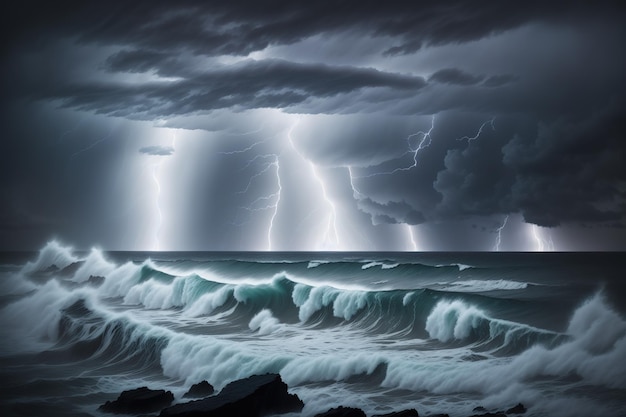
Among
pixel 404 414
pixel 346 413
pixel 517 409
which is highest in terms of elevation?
pixel 346 413

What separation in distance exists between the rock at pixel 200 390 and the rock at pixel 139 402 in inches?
24.1

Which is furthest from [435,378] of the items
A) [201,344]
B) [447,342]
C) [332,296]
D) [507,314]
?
[332,296]

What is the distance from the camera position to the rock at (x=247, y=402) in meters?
11.0

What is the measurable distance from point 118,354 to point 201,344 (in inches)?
126

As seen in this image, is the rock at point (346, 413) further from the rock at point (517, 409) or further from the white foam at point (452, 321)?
the white foam at point (452, 321)

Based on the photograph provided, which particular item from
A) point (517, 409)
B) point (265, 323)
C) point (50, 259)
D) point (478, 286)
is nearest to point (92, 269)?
point (50, 259)

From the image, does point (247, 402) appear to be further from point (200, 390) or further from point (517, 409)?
point (517, 409)

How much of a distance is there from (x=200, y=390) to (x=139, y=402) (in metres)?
1.71

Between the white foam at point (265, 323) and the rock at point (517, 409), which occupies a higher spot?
the white foam at point (265, 323)

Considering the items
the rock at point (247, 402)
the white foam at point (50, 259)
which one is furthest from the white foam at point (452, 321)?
the white foam at point (50, 259)

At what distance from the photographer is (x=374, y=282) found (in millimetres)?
43000

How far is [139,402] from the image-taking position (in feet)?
41.4

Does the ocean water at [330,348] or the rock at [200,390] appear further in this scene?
the rock at [200,390]

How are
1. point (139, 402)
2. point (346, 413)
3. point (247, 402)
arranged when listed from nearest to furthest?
point (346, 413)
point (247, 402)
point (139, 402)
